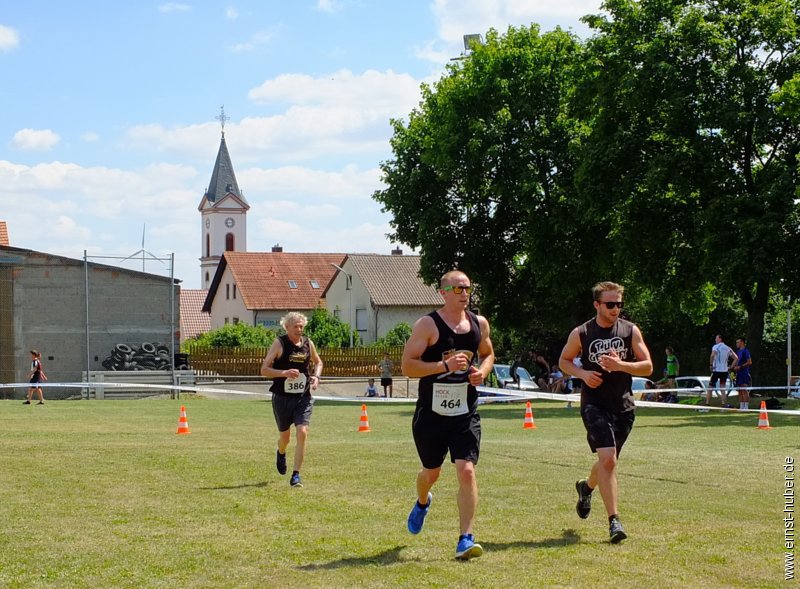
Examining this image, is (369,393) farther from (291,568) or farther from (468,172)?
(291,568)

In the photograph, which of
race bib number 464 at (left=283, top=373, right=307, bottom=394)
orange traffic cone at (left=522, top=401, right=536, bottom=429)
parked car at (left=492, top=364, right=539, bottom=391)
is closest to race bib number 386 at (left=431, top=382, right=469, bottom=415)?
race bib number 464 at (left=283, top=373, right=307, bottom=394)

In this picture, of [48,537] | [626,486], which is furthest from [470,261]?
[48,537]

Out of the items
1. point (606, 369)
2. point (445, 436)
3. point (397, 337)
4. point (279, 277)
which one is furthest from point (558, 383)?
point (279, 277)

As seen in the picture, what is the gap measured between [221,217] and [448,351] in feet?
478

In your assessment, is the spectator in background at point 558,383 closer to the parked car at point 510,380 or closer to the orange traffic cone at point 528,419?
the parked car at point 510,380

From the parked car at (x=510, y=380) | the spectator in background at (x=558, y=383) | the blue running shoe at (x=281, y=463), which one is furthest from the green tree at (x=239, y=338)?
the blue running shoe at (x=281, y=463)

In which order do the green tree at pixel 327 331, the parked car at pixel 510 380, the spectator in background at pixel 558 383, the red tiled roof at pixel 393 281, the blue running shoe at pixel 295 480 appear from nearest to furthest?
the blue running shoe at pixel 295 480 < the spectator in background at pixel 558 383 < the parked car at pixel 510 380 < the green tree at pixel 327 331 < the red tiled roof at pixel 393 281

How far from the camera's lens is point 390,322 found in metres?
79.1

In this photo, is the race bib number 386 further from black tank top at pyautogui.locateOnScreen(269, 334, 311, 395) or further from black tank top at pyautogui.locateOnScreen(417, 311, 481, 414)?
black tank top at pyautogui.locateOnScreen(269, 334, 311, 395)

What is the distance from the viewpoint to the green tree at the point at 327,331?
6762 cm

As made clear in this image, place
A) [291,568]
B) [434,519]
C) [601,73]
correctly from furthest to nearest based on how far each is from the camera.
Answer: [601,73]
[434,519]
[291,568]

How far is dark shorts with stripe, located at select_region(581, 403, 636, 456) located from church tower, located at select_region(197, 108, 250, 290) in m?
143

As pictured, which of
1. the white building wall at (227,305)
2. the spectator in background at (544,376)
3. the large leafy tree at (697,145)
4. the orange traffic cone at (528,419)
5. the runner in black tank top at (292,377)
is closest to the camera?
the runner in black tank top at (292,377)

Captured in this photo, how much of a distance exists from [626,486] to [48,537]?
5991 mm
